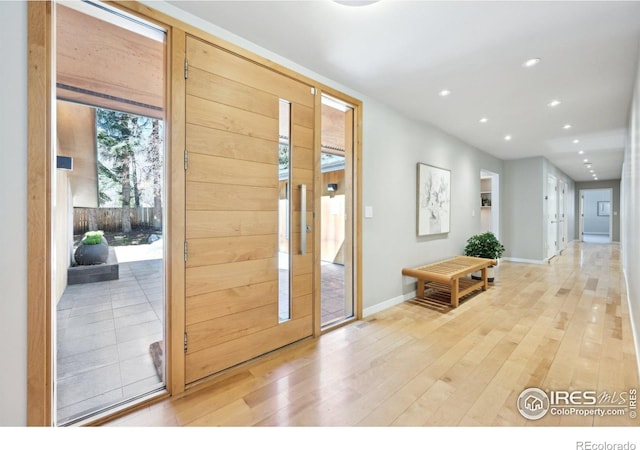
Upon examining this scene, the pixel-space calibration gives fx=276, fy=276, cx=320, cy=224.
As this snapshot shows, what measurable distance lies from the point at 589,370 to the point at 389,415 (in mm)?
1632

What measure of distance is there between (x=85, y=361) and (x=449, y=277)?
354cm

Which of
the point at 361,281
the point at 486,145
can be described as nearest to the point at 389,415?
the point at 361,281

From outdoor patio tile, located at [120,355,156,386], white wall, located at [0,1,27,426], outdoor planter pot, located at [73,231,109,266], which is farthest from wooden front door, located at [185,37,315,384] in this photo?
white wall, located at [0,1,27,426]

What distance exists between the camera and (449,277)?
3.30 meters

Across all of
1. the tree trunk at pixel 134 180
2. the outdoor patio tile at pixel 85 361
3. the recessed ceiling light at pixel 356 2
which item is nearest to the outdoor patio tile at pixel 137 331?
the outdoor patio tile at pixel 85 361

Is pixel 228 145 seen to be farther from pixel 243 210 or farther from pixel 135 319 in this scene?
pixel 135 319

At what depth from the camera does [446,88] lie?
294 cm

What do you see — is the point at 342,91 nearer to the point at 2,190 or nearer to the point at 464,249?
the point at 2,190

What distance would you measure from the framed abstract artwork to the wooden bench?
520 millimetres

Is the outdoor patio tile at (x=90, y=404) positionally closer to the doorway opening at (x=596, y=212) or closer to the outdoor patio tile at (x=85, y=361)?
the outdoor patio tile at (x=85, y=361)

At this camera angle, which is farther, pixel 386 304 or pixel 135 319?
pixel 386 304

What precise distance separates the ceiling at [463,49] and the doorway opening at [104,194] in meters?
0.56

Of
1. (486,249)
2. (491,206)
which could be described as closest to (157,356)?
(486,249)

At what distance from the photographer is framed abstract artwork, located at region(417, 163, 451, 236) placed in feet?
12.9
